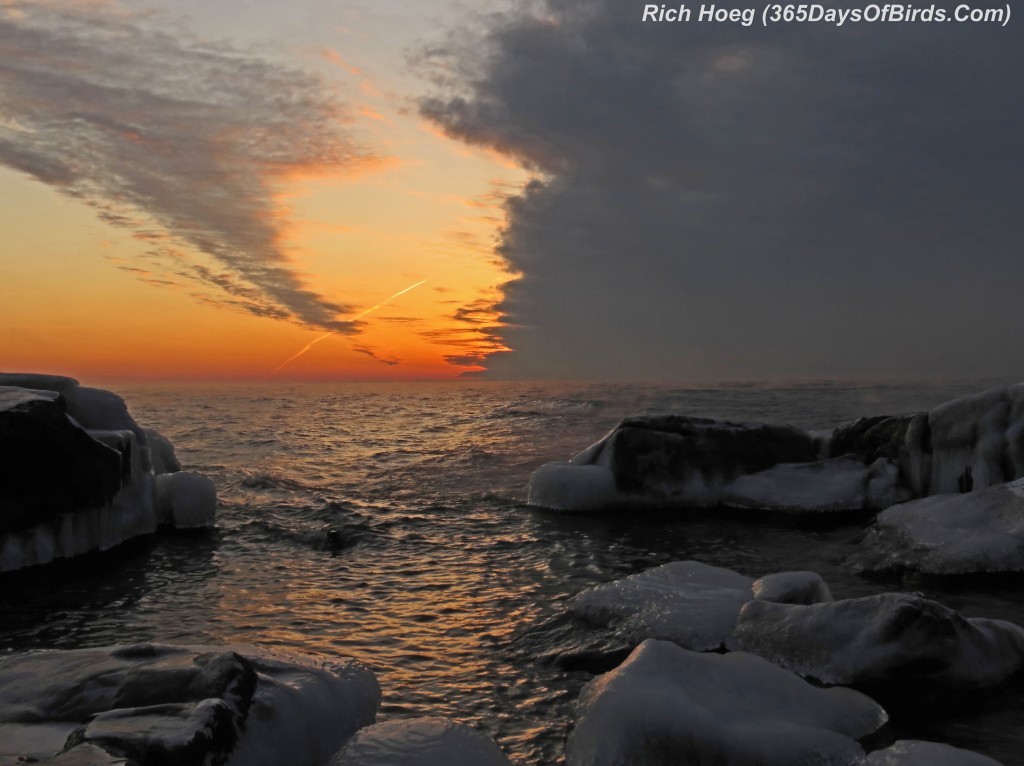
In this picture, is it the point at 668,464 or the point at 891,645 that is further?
the point at 668,464

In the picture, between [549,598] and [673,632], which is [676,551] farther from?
[673,632]

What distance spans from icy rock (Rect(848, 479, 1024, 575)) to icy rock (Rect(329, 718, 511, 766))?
7.35 metres

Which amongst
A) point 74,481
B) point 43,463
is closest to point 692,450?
point 74,481

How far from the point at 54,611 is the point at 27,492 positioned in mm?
2976

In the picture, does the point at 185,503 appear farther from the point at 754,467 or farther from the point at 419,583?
the point at 754,467

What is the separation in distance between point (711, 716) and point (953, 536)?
7279 mm

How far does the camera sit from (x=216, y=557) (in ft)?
38.2

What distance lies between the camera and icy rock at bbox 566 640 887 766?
15.7 feet

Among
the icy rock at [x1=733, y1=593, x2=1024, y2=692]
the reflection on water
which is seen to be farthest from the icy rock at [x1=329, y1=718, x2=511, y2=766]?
the icy rock at [x1=733, y1=593, x2=1024, y2=692]

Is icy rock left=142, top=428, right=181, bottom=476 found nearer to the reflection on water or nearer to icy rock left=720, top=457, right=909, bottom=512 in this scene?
the reflection on water

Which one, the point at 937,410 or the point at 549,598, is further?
the point at 937,410

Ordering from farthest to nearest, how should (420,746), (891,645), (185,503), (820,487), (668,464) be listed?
(668,464), (820,487), (185,503), (891,645), (420,746)

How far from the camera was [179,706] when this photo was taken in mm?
4469

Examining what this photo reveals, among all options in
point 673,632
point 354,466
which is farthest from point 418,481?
point 673,632
